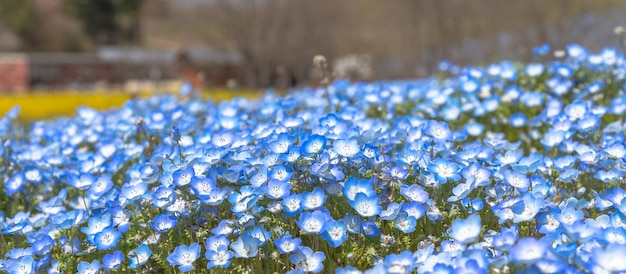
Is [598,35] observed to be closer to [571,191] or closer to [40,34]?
[571,191]

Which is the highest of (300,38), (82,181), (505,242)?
(505,242)

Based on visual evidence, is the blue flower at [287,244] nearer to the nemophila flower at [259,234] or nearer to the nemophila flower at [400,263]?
the nemophila flower at [259,234]

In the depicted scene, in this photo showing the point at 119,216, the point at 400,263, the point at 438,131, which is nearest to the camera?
the point at 400,263

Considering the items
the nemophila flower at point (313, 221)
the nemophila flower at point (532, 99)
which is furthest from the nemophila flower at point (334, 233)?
the nemophila flower at point (532, 99)

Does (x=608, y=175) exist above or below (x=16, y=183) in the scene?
above

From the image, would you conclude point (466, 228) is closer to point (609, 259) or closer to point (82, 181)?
point (609, 259)

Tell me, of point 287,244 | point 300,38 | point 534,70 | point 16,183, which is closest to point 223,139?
point 287,244

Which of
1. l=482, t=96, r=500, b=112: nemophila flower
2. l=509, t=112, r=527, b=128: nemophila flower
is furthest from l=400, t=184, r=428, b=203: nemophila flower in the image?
l=482, t=96, r=500, b=112: nemophila flower

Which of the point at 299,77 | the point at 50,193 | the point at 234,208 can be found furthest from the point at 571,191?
the point at 299,77
